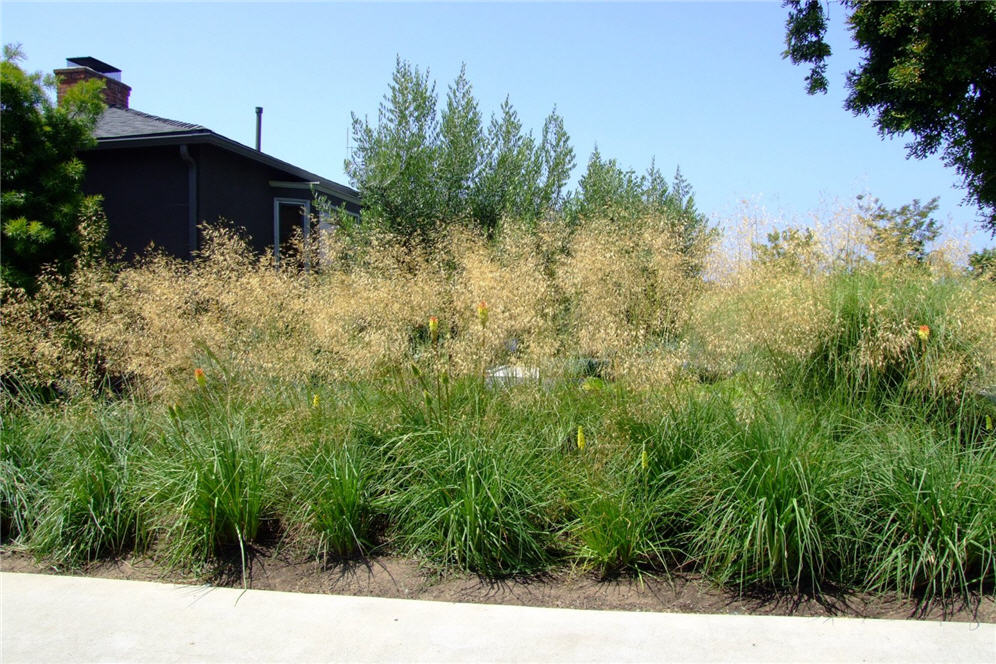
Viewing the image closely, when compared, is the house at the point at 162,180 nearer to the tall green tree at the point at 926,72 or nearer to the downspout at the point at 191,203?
the downspout at the point at 191,203

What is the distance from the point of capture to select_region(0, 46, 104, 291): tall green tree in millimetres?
9078

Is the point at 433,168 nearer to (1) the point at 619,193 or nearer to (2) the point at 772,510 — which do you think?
(1) the point at 619,193

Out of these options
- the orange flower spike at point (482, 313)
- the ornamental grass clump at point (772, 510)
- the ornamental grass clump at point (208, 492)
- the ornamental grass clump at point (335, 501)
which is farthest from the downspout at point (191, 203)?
the ornamental grass clump at point (772, 510)

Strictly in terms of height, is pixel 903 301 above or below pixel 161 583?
above

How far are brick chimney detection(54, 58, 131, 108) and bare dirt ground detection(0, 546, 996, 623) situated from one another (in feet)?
47.2

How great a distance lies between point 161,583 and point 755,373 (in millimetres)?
4345

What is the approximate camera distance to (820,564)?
3.97m

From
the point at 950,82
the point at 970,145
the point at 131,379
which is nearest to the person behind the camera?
the point at 131,379

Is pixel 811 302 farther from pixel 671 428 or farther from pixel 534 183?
pixel 534 183

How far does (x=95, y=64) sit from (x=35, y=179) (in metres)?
8.93

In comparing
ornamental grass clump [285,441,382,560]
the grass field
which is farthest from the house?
ornamental grass clump [285,441,382,560]

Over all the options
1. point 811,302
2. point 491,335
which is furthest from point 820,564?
point 491,335

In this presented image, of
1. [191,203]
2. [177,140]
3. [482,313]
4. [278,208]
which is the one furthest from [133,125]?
[482,313]

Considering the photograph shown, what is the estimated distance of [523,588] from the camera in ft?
13.6
